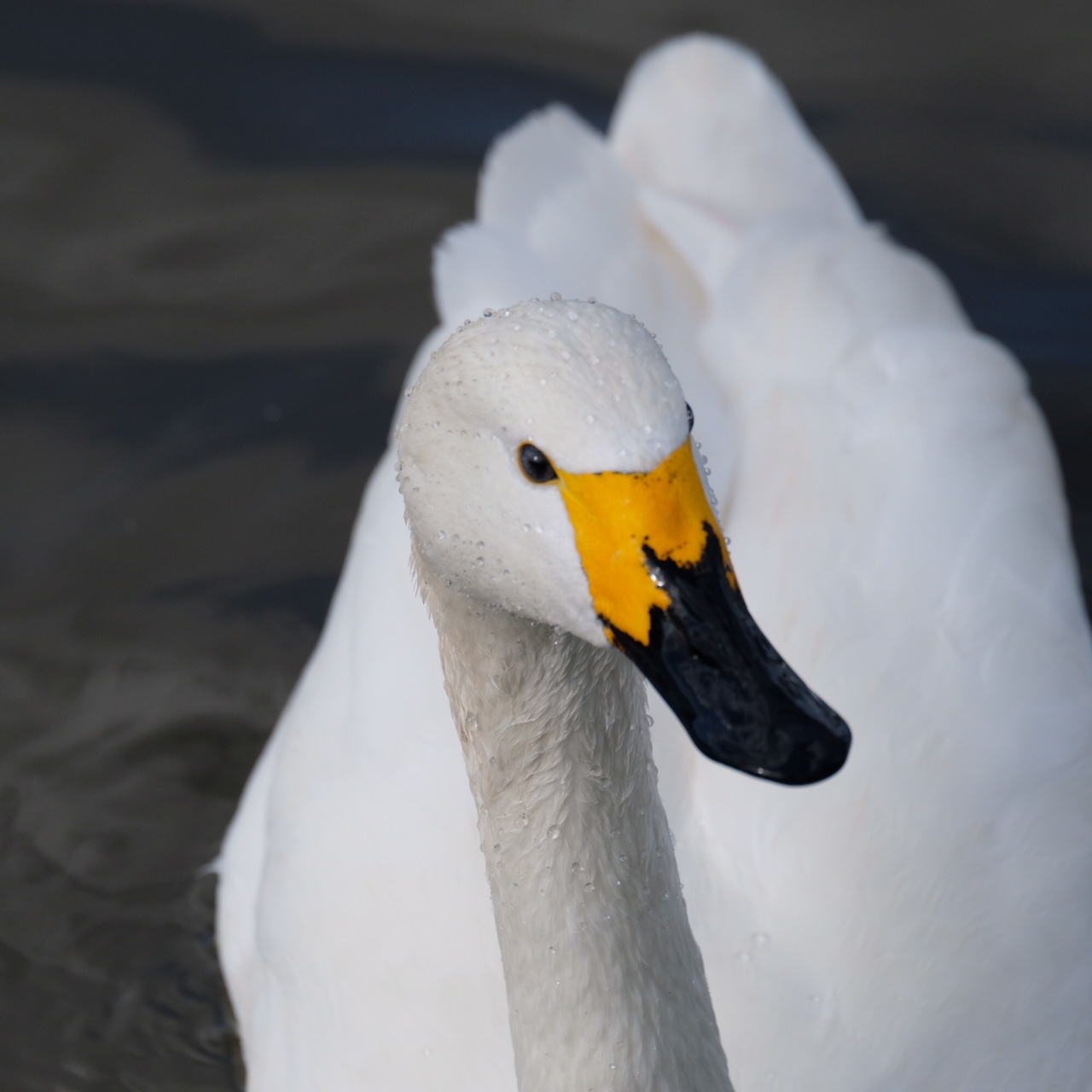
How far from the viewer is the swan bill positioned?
212cm

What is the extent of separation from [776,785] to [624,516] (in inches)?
59.8

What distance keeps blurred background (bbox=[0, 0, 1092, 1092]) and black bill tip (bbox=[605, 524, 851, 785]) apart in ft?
8.07

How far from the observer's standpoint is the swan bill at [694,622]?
2.12 meters

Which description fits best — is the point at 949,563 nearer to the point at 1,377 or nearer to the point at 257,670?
the point at 257,670

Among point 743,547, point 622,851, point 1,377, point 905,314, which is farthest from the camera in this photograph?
point 1,377

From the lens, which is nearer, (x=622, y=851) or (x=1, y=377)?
(x=622, y=851)

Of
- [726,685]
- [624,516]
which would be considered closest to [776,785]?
[726,685]

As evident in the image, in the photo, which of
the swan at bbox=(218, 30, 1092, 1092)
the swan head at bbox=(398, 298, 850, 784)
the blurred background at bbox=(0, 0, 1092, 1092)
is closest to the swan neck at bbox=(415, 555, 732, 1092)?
the swan at bbox=(218, 30, 1092, 1092)

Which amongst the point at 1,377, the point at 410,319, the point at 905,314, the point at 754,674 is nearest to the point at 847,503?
the point at 905,314

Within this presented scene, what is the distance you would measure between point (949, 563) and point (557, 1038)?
1641mm

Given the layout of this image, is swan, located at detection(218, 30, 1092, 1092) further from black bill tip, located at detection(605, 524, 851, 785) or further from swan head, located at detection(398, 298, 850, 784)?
black bill tip, located at detection(605, 524, 851, 785)

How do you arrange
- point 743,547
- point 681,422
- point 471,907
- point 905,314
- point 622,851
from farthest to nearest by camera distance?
1. point 905,314
2. point 743,547
3. point 471,907
4. point 622,851
5. point 681,422

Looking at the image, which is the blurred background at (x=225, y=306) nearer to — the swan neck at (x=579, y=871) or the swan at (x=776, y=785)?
the swan at (x=776, y=785)

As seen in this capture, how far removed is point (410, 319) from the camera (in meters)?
6.19
